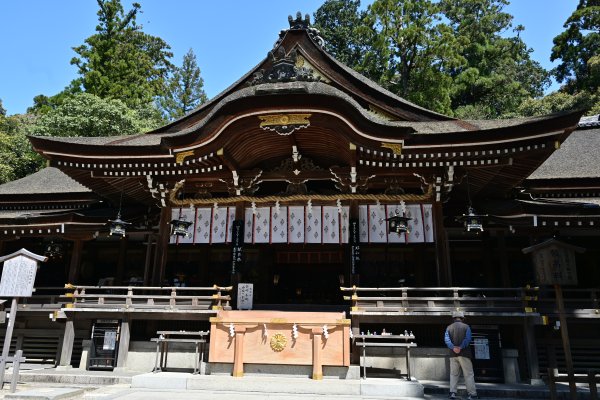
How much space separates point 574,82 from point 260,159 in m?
40.9

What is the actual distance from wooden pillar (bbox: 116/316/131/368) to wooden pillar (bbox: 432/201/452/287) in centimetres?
781

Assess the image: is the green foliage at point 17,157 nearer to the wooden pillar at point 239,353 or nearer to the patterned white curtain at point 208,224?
the patterned white curtain at point 208,224

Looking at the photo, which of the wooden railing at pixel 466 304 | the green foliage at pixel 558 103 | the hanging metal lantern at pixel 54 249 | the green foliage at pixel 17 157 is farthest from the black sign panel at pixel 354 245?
the green foliage at pixel 558 103

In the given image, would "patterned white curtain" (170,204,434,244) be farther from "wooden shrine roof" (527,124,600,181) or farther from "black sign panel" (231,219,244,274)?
"wooden shrine roof" (527,124,600,181)

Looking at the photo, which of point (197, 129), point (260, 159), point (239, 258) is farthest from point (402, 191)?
point (197, 129)

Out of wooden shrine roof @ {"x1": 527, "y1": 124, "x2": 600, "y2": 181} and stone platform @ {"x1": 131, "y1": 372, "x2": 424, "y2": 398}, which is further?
wooden shrine roof @ {"x1": 527, "y1": 124, "x2": 600, "y2": 181}

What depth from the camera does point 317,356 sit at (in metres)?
8.34

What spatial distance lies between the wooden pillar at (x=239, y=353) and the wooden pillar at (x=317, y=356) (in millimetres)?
1457

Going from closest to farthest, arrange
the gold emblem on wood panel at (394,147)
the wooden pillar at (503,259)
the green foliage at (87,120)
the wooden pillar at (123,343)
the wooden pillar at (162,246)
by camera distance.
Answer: the gold emblem on wood panel at (394,147) < the wooden pillar at (123,343) < the wooden pillar at (503,259) < the wooden pillar at (162,246) < the green foliage at (87,120)

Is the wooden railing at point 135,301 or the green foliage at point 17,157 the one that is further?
the green foliage at point 17,157

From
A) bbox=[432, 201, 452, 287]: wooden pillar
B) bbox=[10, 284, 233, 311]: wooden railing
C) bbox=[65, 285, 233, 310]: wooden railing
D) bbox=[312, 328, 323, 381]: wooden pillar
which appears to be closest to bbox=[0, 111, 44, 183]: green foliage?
bbox=[10, 284, 233, 311]: wooden railing

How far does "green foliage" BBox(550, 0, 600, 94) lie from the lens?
38428 millimetres

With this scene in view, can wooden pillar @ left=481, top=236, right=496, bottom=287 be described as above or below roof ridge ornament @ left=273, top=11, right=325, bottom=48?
below

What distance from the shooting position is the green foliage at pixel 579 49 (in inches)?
1513
